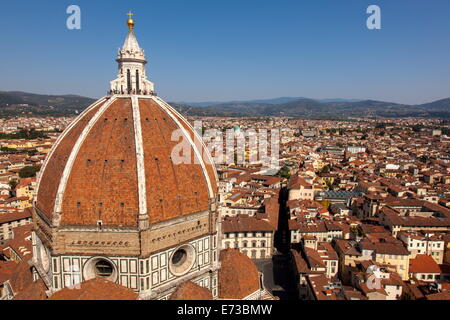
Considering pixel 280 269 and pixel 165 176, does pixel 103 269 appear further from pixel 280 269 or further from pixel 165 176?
pixel 280 269

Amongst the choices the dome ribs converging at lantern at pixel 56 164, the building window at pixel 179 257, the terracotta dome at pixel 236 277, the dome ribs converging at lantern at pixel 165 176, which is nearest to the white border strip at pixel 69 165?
the dome ribs converging at lantern at pixel 56 164

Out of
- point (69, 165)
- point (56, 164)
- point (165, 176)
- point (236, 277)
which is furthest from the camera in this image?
point (236, 277)

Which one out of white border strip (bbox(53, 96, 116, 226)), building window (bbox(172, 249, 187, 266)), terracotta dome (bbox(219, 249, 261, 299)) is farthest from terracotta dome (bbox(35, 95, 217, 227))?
terracotta dome (bbox(219, 249, 261, 299))

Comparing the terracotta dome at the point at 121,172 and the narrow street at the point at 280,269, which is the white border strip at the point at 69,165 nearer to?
the terracotta dome at the point at 121,172

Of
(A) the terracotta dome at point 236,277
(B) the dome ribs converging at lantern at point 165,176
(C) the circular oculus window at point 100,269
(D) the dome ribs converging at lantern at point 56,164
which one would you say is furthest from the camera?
(A) the terracotta dome at point 236,277

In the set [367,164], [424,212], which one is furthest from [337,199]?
[367,164]

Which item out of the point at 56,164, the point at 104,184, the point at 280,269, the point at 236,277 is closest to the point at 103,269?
the point at 104,184

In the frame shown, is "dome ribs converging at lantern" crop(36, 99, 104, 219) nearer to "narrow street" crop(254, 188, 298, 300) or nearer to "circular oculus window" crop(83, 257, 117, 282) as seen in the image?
"circular oculus window" crop(83, 257, 117, 282)
